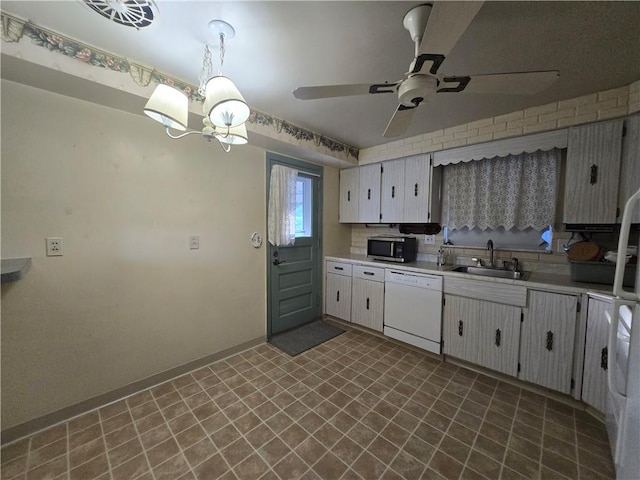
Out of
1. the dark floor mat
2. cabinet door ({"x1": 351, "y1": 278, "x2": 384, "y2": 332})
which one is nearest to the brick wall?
cabinet door ({"x1": 351, "y1": 278, "x2": 384, "y2": 332})

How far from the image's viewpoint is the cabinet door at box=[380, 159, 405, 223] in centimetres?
305

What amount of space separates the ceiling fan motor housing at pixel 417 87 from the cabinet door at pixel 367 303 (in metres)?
2.09

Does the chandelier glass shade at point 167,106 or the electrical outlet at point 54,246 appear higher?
the chandelier glass shade at point 167,106

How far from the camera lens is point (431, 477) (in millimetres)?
1318

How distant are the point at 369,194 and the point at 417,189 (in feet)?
2.19

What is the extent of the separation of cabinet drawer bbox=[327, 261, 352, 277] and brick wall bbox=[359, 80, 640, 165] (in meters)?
1.53

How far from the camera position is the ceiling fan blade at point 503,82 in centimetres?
113

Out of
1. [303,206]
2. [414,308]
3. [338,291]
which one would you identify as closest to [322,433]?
[414,308]

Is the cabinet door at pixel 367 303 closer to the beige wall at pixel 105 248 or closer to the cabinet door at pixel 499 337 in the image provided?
the cabinet door at pixel 499 337

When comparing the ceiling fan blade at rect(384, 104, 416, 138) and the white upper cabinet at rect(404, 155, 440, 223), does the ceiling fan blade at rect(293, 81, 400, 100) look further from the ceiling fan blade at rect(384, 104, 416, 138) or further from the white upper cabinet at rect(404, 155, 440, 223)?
the white upper cabinet at rect(404, 155, 440, 223)

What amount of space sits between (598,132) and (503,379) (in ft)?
7.14

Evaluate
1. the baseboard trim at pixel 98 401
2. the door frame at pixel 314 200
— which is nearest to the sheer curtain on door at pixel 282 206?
the door frame at pixel 314 200

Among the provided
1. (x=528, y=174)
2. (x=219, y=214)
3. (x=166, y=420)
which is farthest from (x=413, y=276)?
(x=166, y=420)

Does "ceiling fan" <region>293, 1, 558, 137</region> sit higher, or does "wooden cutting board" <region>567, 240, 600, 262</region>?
"ceiling fan" <region>293, 1, 558, 137</region>
